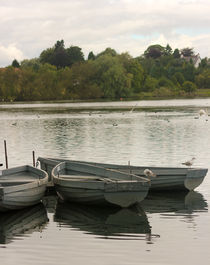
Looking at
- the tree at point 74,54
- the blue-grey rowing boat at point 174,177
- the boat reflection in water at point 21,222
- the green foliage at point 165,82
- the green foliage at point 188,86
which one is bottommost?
the boat reflection in water at point 21,222

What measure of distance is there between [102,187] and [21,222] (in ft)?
11.7

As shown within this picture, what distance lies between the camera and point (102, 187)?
21.2m

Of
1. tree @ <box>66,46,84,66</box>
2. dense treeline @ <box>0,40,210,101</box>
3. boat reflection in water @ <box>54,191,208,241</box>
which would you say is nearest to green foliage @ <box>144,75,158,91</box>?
dense treeline @ <box>0,40,210,101</box>

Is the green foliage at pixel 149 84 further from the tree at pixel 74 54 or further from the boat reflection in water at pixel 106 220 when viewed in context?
the boat reflection in water at pixel 106 220

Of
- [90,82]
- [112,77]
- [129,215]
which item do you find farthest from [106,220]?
[90,82]

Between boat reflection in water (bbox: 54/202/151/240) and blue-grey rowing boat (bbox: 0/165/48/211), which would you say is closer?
boat reflection in water (bbox: 54/202/151/240)

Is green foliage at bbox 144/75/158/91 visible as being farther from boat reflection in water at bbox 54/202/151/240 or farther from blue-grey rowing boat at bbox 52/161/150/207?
boat reflection in water at bbox 54/202/151/240

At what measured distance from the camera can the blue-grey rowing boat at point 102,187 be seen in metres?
21.0

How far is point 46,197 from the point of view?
25172 millimetres

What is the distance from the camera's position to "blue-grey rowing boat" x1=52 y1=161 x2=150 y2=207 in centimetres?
2100

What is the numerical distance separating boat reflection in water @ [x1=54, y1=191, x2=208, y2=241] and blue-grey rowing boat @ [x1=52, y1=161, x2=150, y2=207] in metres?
0.44

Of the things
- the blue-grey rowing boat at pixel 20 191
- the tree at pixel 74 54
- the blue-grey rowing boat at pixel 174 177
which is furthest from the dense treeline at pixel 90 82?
the blue-grey rowing boat at pixel 20 191

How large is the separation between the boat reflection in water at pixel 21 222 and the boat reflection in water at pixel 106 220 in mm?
741

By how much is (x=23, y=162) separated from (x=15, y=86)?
129 m
